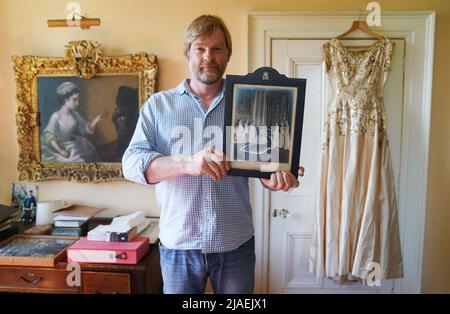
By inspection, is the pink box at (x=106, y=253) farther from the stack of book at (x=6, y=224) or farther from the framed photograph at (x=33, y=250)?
the stack of book at (x=6, y=224)

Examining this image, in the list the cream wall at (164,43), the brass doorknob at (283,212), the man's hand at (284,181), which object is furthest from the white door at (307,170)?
the man's hand at (284,181)

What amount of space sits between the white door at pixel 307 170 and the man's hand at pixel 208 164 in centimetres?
102

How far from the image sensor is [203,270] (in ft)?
3.33

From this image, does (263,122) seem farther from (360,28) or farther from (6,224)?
(6,224)

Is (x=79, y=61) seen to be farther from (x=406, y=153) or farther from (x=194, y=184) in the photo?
(x=406, y=153)

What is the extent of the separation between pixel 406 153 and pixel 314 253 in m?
0.78

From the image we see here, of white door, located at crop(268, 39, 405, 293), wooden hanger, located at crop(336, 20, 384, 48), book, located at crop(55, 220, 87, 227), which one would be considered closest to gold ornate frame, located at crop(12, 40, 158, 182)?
book, located at crop(55, 220, 87, 227)

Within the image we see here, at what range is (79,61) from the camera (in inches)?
69.4

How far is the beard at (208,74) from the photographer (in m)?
0.99

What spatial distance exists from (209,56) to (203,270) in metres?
0.69

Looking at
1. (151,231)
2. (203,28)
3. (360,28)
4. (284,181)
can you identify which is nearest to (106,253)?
(151,231)
